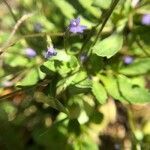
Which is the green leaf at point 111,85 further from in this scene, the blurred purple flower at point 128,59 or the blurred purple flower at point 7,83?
the blurred purple flower at point 7,83

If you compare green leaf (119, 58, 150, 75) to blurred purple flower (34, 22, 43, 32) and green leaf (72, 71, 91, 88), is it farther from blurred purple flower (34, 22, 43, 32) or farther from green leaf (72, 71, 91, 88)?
blurred purple flower (34, 22, 43, 32)

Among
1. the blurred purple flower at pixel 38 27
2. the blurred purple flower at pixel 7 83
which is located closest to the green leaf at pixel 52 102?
the blurred purple flower at pixel 7 83

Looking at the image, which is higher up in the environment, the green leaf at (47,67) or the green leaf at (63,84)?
the green leaf at (47,67)

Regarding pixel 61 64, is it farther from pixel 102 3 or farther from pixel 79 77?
pixel 102 3

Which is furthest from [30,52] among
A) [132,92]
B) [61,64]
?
[132,92]

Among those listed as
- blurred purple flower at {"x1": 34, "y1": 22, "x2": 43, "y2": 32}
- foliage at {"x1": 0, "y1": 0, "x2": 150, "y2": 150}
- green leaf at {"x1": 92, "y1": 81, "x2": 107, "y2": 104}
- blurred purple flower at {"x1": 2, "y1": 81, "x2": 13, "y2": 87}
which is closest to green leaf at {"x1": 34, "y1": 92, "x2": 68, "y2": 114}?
foliage at {"x1": 0, "y1": 0, "x2": 150, "y2": 150}

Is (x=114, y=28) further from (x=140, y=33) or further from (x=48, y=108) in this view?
(x=48, y=108)
